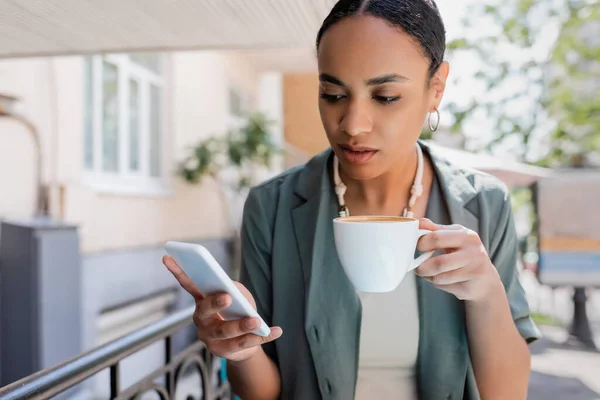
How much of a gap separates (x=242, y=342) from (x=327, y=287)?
0.33m

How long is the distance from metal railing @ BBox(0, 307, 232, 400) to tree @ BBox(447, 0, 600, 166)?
7.02 m

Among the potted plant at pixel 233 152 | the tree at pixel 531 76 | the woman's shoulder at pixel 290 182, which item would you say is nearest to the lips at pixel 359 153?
the woman's shoulder at pixel 290 182

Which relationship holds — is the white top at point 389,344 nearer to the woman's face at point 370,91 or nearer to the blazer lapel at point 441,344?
the blazer lapel at point 441,344

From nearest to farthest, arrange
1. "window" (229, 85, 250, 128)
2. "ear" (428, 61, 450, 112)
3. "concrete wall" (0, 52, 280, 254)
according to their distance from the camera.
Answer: "ear" (428, 61, 450, 112)
"concrete wall" (0, 52, 280, 254)
"window" (229, 85, 250, 128)

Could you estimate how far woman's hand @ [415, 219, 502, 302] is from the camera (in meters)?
0.88

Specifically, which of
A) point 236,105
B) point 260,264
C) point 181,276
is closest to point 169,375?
point 260,264

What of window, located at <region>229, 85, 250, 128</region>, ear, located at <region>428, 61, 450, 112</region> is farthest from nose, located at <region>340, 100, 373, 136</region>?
window, located at <region>229, 85, 250, 128</region>

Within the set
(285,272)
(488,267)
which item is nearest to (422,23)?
(488,267)

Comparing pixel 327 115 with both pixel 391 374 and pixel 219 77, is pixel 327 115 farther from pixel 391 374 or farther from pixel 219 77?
pixel 219 77

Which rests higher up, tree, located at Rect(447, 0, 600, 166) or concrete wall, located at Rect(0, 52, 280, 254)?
tree, located at Rect(447, 0, 600, 166)

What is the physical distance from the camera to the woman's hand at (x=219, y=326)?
0.88 metres

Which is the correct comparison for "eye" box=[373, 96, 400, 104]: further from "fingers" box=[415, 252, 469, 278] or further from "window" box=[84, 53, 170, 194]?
"window" box=[84, 53, 170, 194]

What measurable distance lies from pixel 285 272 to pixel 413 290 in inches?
11.8

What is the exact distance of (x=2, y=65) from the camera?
355 cm
